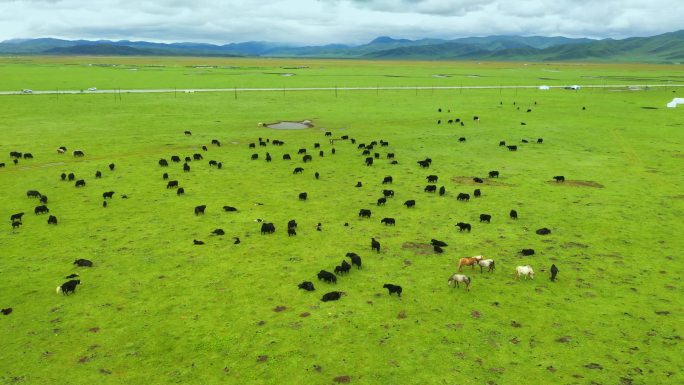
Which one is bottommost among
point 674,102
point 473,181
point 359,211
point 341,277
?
point 341,277

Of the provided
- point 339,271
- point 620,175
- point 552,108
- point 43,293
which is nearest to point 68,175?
point 43,293

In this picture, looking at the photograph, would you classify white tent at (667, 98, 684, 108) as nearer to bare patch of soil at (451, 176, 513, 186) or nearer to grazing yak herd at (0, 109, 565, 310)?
grazing yak herd at (0, 109, 565, 310)

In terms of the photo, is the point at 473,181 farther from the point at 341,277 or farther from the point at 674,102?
the point at 674,102

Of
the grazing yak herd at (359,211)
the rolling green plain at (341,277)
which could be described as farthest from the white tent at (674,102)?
the grazing yak herd at (359,211)

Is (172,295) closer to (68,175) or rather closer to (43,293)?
(43,293)

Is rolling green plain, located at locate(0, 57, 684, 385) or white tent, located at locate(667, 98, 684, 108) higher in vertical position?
white tent, located at locate(667, 98, 684, 108)

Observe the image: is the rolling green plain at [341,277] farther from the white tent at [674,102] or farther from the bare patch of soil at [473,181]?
the white tent at [674,102]

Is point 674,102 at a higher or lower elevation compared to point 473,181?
higher

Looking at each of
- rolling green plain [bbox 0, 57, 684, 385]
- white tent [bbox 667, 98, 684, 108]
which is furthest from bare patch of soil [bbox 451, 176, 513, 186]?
white tent [bbox 667, 98, 684, 108]

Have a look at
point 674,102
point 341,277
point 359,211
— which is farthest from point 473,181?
point 674,102
